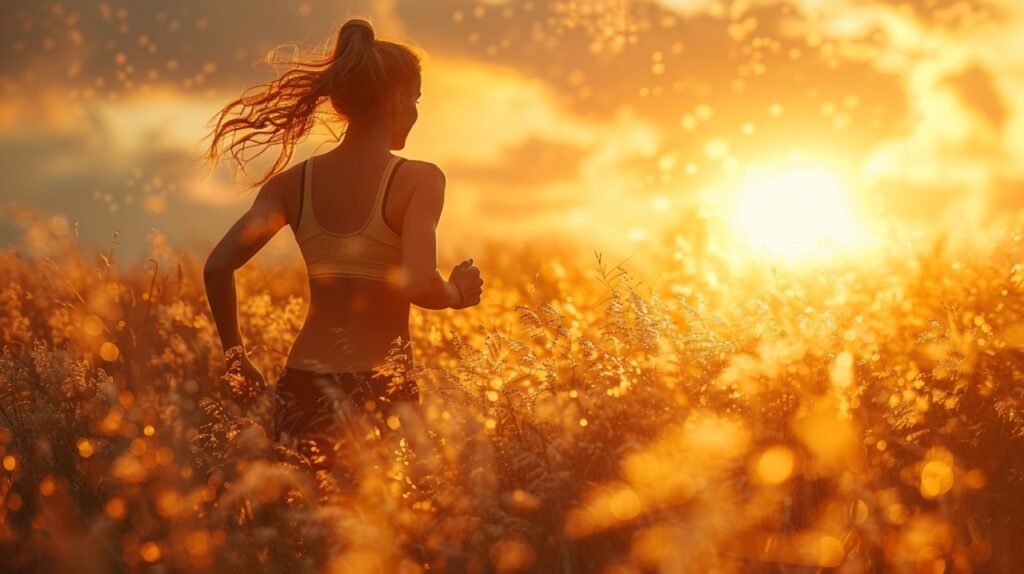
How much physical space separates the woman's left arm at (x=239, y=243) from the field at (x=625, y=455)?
381 millimetres

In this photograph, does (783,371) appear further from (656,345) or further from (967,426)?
(967,426)

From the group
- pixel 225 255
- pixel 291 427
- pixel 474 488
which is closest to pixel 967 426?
pixel 474 488

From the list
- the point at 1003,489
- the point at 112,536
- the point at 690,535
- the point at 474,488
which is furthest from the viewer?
the point at 1003,489

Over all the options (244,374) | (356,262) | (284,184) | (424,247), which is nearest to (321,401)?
(244,374)

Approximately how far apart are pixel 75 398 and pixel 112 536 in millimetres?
1548

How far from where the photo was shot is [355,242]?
12.7ft

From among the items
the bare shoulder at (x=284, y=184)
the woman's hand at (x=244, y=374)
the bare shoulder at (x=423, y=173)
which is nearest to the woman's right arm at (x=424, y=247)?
the bare shoulder at (x=423, y=173)

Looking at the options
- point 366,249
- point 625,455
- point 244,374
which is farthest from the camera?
point 244,374

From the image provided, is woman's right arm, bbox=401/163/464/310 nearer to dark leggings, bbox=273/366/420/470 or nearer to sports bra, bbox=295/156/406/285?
sports bra, bbox=295/156/406/285

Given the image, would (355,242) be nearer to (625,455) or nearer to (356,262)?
(356,262)

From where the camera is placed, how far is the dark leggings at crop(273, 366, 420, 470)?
3.68 metres

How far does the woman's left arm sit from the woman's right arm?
1.79 feet

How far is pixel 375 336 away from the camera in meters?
3.89

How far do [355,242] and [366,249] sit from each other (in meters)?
0.05
